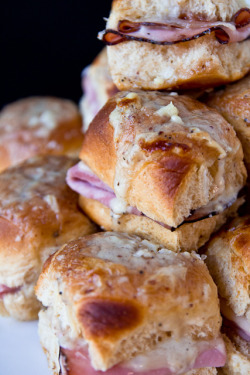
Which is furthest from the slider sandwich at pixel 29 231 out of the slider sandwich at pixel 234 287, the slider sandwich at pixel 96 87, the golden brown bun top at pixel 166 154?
the slider sandwich at pixel 96 87

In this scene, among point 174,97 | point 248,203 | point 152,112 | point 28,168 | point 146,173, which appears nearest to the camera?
point 146,173

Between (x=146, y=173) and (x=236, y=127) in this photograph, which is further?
(x=236, y=127)

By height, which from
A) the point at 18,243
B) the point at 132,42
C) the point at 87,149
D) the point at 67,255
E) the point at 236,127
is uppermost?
the point at 132,42

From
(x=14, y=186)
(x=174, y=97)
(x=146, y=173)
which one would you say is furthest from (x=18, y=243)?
(x=174, y=97)

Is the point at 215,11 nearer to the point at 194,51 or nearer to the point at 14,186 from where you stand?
the point at 194,51

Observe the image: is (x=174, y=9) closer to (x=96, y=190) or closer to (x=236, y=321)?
(x=96, y=190)

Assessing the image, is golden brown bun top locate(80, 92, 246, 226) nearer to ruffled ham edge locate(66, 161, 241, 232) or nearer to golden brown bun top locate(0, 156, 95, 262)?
ruffled ham edge locate(66, 161, 241, 232)

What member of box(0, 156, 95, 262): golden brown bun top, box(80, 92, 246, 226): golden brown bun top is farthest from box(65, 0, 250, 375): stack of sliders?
box(0, 156, 95, 262): golden brown bun top

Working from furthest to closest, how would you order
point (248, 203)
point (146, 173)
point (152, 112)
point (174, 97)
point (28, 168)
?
point (28, 168) < point (248, 203) < point (174, 97) < point (152, 112) < point (146, 173)
